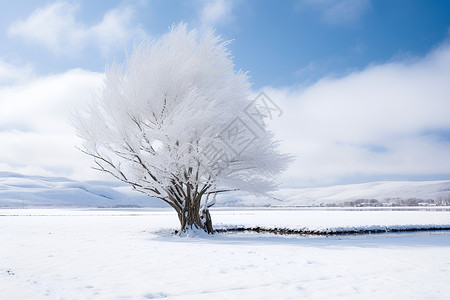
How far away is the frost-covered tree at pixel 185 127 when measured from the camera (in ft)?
55.3

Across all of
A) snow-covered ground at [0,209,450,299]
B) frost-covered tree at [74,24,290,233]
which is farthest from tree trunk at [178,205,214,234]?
snow-covered ground at [0,209,450,299]

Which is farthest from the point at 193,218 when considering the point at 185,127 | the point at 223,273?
the point at 223,273

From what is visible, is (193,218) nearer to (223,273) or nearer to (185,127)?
(185,127)

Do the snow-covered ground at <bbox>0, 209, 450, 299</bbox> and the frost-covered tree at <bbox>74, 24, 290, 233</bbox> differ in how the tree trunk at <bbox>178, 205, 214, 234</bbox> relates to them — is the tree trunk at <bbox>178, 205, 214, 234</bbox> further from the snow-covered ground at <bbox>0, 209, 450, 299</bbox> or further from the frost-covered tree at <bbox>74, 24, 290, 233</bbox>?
the snow-covered ground at <bbox>0, 209, 450, 299</bbox>

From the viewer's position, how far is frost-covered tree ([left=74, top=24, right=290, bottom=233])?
55.3 ft

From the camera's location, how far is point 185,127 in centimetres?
1656

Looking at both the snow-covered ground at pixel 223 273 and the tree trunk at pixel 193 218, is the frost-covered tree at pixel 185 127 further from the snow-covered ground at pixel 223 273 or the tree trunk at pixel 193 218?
the snow-covered ground at pixel 223 273

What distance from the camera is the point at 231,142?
17734 mm

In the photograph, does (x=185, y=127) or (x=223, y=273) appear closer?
(x=223, y=273)

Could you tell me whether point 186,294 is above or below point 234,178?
below

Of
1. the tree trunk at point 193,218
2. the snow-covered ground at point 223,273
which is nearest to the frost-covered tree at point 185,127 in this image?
the tree trunk at point 193,218

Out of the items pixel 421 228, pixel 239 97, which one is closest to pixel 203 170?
pixel 239 97

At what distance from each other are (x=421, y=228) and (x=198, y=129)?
629 inches

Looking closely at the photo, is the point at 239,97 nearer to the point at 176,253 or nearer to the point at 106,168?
the point at 106,168
